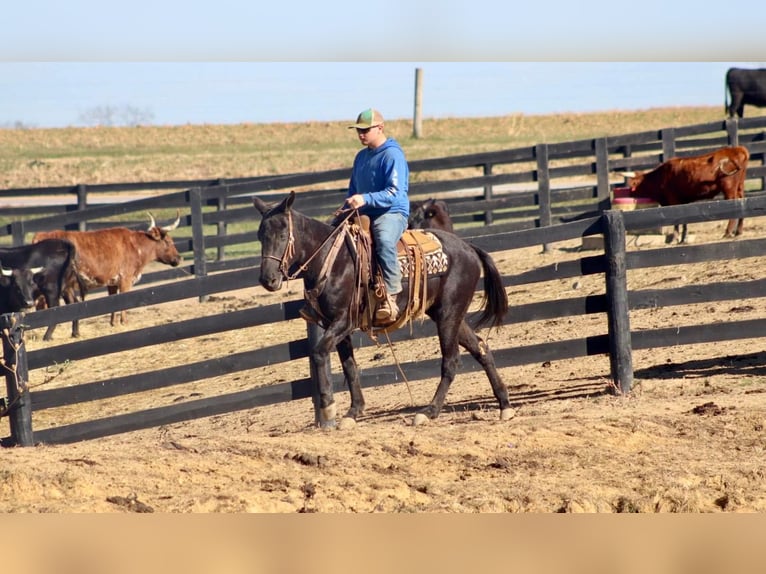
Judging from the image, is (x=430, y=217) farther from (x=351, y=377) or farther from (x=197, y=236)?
(x=197, y=236)

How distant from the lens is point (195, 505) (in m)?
6.17

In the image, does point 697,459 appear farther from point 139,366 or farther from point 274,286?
point 139,366

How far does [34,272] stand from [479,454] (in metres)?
10.0

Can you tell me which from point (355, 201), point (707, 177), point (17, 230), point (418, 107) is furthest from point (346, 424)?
point (418, 107)

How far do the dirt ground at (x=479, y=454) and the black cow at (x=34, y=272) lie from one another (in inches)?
176

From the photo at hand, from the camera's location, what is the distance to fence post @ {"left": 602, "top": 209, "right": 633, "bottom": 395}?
Answer: 9.56m

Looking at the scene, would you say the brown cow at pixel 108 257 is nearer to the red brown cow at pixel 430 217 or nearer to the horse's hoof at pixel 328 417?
the red brown cow at pixel 430 217

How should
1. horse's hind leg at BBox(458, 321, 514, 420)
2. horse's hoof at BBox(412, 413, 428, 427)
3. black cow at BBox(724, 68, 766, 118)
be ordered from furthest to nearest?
black cow at BBox(724, 68, 766, 118)
horse's hind leg at BBox(458, 321, 514, 420)
horse's hoof at BBox(412, 413, 428, 427)

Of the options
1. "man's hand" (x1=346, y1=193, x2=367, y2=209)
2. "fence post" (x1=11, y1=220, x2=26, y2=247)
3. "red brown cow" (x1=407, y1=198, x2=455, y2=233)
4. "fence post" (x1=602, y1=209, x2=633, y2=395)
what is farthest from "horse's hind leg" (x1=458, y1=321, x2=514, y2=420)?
"fence post" (x1=11, y1=220, x2=26, y2=247)

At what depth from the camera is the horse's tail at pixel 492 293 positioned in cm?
970

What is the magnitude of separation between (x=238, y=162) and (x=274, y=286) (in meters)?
32.3

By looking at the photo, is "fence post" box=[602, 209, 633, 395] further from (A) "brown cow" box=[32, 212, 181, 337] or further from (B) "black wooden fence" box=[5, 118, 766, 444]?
(A) "brown cow" box=[32, 212, 181, 337]

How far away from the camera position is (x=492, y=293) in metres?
9.76

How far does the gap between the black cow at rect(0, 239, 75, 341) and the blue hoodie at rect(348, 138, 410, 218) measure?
7671mm
